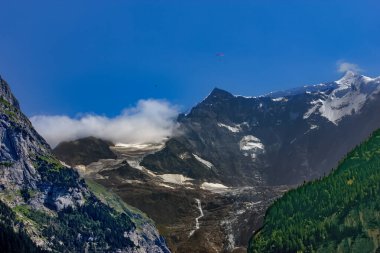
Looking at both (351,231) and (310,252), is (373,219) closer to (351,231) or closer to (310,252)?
(351,231)

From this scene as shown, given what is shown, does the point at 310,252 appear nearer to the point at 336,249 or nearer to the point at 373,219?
the point at 336,249

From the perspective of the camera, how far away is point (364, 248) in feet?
607

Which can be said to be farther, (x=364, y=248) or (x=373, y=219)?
(x=373, y=219)

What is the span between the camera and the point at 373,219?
197 m

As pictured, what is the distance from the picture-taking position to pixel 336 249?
192 m

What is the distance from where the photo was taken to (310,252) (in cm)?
Result: 19750

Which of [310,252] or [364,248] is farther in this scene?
[310,252]

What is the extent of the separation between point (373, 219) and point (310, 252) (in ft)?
76.8

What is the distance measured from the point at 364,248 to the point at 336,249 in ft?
31.9

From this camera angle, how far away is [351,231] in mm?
197375

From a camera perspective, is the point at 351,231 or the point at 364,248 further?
the point at 351,231

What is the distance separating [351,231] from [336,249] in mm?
9874

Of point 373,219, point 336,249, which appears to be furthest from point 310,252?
point 373,219

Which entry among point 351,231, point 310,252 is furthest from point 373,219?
point 310,252
